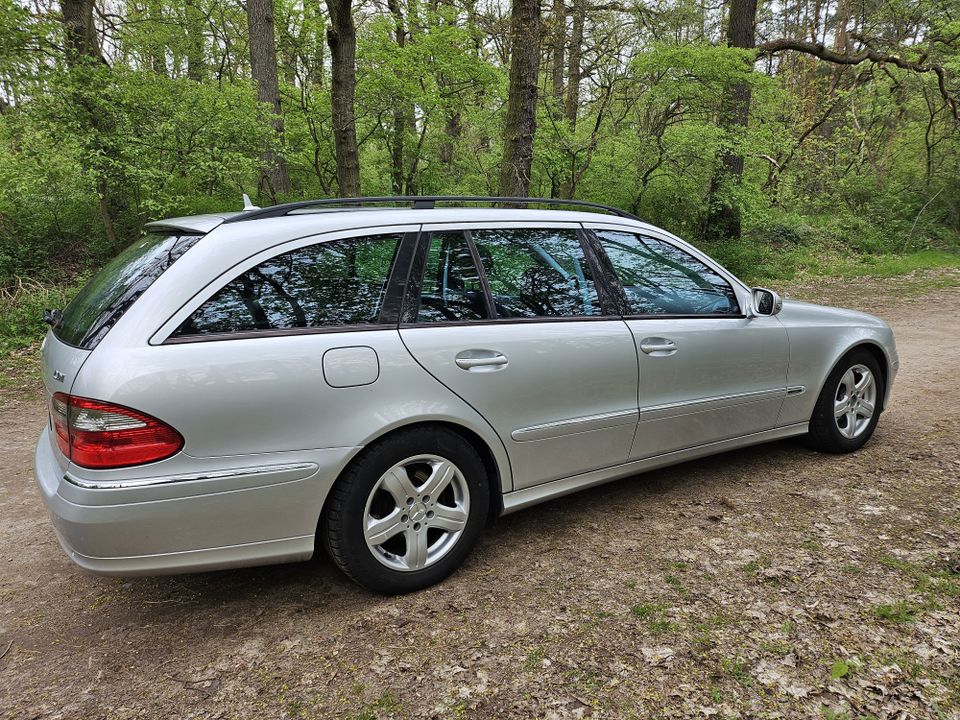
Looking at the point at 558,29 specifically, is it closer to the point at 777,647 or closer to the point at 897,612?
the point at 897,612

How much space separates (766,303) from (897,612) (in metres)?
1.83

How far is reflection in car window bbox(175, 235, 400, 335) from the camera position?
94.5 inches

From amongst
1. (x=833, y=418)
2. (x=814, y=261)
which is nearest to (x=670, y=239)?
(x=833, y=418)

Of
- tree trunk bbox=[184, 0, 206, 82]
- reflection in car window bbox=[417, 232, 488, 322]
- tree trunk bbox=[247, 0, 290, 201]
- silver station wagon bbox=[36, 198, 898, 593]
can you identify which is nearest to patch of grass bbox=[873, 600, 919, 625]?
silver station wagon bbox=[36, 198, 898, 593]

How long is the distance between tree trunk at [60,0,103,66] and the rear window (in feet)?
23.8

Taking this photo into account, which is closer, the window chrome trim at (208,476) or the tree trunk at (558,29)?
the window chrome trim at (208,476)

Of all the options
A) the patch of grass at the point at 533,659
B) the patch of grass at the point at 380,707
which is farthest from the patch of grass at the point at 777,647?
the patch of grass at the point at 380,707

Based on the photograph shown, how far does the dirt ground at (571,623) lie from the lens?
213 cm

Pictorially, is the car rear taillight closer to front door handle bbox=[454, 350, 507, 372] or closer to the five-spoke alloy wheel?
the five-spoke alloy wheel

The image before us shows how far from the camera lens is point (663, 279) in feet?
11.7

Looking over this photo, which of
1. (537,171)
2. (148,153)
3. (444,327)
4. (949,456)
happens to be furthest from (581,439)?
(537,171)

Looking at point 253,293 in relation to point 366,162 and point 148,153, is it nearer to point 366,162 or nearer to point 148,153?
point 148,153

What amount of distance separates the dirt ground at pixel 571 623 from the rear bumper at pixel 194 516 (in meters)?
0.38

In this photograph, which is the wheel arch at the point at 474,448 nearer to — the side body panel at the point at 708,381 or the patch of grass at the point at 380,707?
the patch of grass at the point at 380,707
